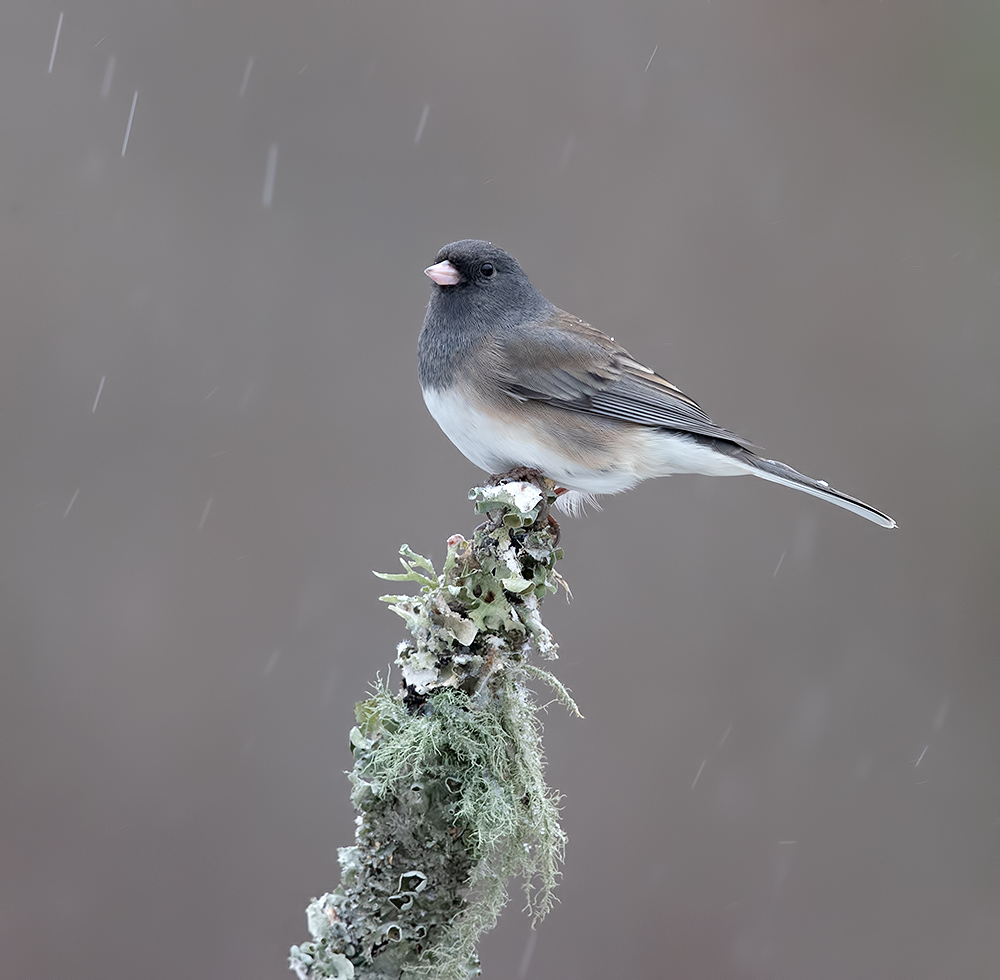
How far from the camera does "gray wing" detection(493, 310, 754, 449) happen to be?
101 inches

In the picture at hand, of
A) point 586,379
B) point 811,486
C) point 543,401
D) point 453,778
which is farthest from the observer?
point 586,379

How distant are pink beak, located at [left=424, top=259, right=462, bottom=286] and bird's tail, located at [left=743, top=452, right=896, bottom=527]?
2.82 ft

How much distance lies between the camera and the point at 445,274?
8.46ft

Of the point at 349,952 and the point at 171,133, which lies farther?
the point at 171,133

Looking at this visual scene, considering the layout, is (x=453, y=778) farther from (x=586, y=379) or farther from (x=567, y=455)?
(x=586, y=379)

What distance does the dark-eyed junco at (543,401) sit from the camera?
8.11ft

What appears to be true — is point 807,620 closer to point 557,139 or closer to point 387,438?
point 387,438

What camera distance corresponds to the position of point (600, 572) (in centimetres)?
419

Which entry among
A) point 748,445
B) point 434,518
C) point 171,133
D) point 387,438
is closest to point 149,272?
point 171,133

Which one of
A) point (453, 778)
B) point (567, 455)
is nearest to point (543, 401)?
point (567, 455)

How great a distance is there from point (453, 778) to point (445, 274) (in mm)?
1531

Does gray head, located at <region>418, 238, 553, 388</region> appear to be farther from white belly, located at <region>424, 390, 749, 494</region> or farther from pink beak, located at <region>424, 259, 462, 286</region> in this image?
white belly, located at <region>424, 390, 749, 494</region>

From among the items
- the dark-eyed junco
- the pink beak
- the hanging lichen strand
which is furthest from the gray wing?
the hanging lichen strand

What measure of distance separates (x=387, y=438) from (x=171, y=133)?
1.68 m
